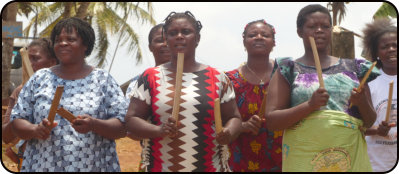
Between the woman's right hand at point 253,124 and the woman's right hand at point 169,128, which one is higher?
the woman's right hand at point 169,128

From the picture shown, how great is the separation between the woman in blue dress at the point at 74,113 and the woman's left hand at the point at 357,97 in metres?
1.49

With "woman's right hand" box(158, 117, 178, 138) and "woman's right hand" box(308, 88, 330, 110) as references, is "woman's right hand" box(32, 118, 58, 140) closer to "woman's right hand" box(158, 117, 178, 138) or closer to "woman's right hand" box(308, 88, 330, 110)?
"woman's right hand" box(158, 117, 178, 138)

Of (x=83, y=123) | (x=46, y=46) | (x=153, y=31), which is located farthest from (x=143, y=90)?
(x=46, y=46)

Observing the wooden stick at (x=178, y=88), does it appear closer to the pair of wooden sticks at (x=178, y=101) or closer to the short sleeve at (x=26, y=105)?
the pair of wooden sticks at (x=178, y=101)

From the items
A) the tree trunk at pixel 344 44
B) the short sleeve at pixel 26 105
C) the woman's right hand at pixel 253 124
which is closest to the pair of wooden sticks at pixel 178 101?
the woman's right hand at pixel 253 124

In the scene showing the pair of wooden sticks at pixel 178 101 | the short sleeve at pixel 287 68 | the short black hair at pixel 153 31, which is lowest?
the pair of wooden sticks at pixel 178 101

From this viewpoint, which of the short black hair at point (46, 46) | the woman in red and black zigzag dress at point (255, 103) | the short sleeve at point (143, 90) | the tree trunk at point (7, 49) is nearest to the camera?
the short sleeve at point (143, 90)

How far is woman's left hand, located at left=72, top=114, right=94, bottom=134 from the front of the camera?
2.96 meters

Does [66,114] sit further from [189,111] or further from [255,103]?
[255,103]

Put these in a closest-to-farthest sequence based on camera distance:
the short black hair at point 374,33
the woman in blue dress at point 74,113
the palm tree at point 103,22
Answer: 1. the woman in blue dress at point 74,113
2. the short black hair at point 374,33
3. the palm tree at point 103,22

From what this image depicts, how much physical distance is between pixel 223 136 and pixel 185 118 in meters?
0.28

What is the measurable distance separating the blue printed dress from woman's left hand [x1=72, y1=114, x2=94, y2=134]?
10 centimetres

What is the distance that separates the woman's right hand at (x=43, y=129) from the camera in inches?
115

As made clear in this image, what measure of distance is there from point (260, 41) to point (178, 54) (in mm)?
1266
